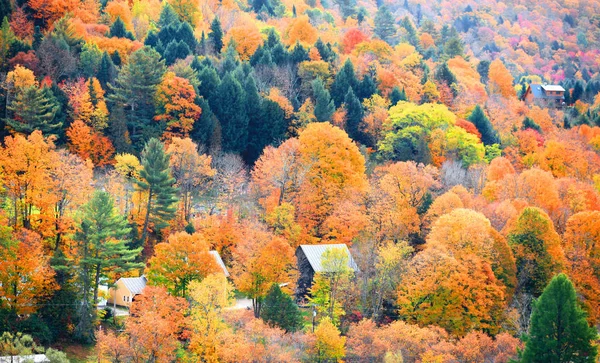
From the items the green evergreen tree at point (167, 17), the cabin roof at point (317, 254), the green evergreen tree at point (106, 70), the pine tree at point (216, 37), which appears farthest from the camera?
the green evergreen tree at point (167, 17)

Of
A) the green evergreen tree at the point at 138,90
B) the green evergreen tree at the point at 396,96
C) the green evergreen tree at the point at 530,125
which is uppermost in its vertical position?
the green evergreen tree at the point at 396,96

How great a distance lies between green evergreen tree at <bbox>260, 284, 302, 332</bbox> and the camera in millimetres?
54700

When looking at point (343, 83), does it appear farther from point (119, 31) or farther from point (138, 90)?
point (119, 31)

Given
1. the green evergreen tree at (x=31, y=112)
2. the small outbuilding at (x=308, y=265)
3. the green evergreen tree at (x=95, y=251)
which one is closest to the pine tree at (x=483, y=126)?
the small outbuilding at (x=308, y=265)

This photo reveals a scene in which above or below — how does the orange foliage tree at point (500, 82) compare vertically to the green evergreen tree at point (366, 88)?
above

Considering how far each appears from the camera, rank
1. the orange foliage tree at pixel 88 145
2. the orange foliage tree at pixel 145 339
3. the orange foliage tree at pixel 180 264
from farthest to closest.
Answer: the orange foliage tree at pixel 88 145
the orange foliage tree at pixel 180 264
the orange foliage tree at pixel 145 339

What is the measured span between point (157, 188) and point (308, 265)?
1154cm

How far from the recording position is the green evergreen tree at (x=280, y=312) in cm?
5470

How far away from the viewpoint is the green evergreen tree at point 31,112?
2817 inches

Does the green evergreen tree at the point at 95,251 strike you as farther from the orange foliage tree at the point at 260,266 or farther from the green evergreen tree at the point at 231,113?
the green evergreen tree at the point at 231,113

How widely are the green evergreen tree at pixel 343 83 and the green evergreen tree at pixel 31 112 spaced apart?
2959 cm

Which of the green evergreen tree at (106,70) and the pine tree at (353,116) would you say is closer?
the green evergreen tree at (106,70)

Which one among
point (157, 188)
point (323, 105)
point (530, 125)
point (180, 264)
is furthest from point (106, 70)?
point (530, 125)

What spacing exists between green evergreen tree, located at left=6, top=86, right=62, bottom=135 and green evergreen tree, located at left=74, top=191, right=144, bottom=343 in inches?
659
